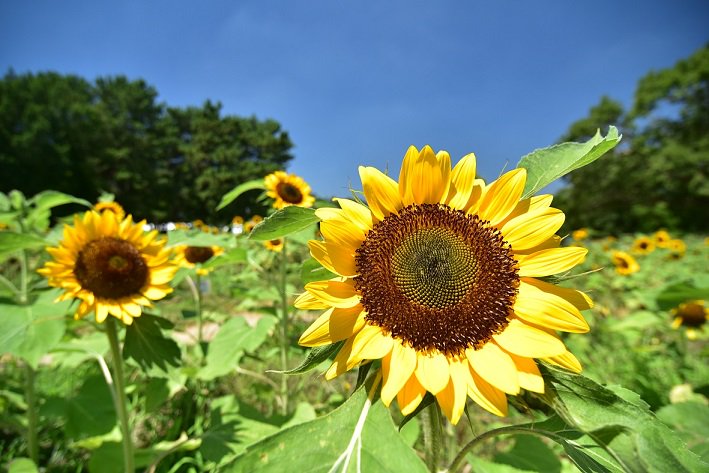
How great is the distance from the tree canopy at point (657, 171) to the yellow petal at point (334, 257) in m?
24.4

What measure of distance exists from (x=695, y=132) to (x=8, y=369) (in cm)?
3062

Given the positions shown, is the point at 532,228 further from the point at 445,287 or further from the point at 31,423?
the point at 31,423

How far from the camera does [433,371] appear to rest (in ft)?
2.44

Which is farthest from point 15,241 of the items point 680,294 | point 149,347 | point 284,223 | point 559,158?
point 680,294

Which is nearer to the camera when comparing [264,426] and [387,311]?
[387,311]

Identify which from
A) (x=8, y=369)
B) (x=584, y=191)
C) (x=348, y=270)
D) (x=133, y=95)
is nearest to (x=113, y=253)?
(x=348, y=270)

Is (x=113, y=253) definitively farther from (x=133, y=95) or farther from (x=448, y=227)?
(x=133, y=95)

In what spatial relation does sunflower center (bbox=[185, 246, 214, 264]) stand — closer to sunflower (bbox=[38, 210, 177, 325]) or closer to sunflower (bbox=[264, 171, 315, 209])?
sunflower (bbox=[264, 171, 315, 209])

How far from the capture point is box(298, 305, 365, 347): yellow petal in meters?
0.76

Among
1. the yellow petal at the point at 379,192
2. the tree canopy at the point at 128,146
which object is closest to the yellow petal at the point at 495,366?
the yellow petal at the point at 379,192

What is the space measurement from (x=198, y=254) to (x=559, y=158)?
2.80 metres

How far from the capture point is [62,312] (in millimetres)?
1582

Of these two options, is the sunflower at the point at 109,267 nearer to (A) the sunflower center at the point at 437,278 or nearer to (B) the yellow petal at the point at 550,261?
(A) the sunflower center at the point at 437,278

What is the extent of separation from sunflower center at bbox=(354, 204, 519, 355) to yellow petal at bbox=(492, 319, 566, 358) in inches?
0.8
